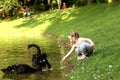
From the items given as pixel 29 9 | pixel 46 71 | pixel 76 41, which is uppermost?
pixel 76 41

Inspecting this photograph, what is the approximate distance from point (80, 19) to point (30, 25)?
8.85 m

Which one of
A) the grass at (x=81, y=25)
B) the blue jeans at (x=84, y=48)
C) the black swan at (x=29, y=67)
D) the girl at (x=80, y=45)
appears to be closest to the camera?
the black swan at (x=29, y=67)

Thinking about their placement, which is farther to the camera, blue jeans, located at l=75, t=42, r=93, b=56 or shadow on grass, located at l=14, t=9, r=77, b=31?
shadow on grass, located at l=14, t=9, r=77, b=31

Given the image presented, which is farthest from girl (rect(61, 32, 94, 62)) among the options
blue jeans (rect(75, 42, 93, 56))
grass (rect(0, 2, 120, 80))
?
grass (rect(0, 2, 120, 80))

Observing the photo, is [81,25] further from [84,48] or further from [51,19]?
[84,48]

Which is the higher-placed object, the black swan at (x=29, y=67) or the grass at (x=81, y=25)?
the black swan at (x=29, y=67)

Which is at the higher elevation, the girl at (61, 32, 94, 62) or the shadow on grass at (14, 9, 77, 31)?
the girl at (61, 32, 94, 62)

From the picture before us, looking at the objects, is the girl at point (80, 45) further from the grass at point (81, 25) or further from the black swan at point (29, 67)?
the black swan at point (29, 67)

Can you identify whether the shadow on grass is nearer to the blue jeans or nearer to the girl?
the blue jeans

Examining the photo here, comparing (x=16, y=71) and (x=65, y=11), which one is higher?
(x=16, y=71)

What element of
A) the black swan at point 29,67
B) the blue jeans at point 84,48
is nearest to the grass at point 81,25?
the blue jeans at point 84,48

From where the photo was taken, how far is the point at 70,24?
48.6 m

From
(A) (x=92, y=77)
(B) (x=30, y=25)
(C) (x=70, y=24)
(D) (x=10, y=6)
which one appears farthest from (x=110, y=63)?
(D) (x=10, y=6)

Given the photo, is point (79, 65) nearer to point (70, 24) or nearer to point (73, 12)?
point (70, 24)
